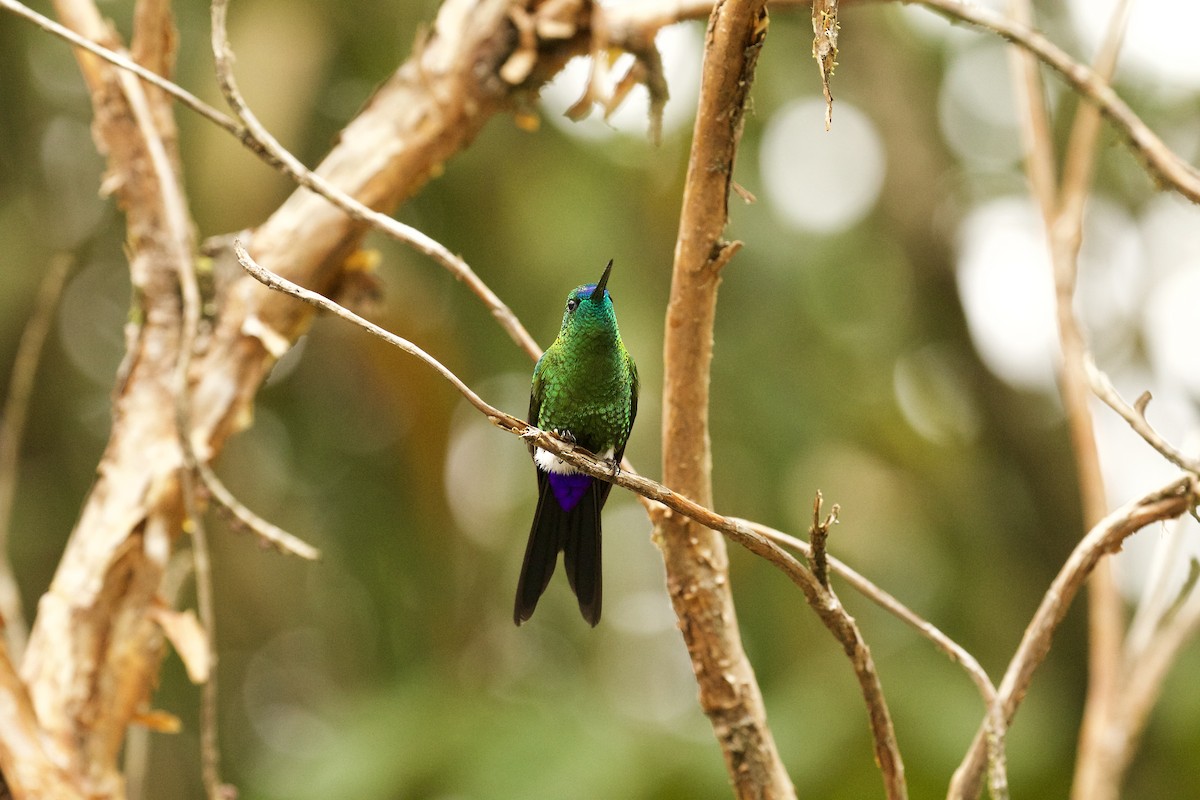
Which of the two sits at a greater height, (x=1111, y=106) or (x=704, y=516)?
(x=1111, y=106)

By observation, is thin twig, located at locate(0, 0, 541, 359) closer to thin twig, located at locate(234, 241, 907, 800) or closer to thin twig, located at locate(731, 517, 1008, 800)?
thin twig, located at locate(234, 241, 907, 800)

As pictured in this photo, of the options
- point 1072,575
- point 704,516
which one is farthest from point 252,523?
point 1072,575

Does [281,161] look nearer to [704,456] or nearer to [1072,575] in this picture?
[704,456]

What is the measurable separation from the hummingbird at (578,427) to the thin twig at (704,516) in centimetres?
57

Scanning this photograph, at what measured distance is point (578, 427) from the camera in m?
2.79

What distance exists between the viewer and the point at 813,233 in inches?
279

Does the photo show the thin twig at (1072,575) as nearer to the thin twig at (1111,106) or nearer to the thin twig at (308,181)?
the thin twig at (1111,106)

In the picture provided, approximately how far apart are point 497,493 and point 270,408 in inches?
64.8

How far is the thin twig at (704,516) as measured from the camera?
61.7 inches

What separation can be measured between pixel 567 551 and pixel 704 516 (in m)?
0.96

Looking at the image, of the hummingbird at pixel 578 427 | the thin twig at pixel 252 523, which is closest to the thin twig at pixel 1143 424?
the hummingbird at pixel 578 427

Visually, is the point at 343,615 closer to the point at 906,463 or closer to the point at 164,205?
the point at 906,463

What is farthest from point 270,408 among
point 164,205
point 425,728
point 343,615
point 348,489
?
point 164,205

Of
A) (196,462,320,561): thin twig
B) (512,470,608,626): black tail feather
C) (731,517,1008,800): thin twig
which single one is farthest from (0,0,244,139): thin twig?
(731,517,1008,800): thin twig
